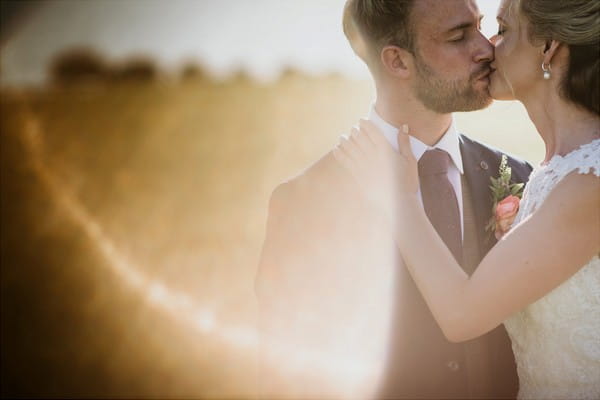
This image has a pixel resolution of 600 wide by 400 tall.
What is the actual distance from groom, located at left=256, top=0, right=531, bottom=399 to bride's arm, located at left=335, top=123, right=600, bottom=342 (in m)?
0.38

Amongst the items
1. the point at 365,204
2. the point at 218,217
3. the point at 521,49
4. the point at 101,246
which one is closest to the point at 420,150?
the point at 365,204

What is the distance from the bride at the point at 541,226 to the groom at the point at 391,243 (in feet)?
0.74

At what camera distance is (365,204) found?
303cm

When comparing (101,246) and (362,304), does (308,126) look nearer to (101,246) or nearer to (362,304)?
(101,246)

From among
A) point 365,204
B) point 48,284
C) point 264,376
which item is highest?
point 48,284

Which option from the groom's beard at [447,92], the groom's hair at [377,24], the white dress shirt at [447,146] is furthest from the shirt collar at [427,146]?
the groom's hair at [377,24]

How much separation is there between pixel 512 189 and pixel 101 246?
1122 cm

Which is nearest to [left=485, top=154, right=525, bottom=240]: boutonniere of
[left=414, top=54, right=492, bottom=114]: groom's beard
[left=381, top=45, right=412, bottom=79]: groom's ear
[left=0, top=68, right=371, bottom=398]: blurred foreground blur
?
[left=414, top=54, right=492, bottom=114]: groom's beard

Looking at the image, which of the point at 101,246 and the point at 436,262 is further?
the point at 101,246

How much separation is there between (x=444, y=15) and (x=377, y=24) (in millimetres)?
387

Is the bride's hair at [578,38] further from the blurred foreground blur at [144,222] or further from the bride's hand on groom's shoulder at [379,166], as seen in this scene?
the blurred foreground blur at [144,222]

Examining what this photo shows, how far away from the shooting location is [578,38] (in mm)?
2482

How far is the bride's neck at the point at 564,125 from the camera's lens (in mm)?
2566

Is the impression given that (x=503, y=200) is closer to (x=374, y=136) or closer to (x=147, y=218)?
(x=374, y=136)
